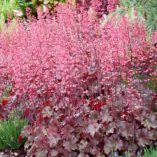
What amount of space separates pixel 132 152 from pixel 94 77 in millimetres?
959

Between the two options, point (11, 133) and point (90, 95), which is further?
point (11, 133)

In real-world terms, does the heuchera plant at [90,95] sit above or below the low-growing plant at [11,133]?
above

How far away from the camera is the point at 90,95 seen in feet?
14.9

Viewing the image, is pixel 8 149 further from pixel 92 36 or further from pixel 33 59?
pixel 92 36

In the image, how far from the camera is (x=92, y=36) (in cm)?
499

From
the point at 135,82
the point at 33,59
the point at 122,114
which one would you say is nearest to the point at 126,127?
the point at 122,114

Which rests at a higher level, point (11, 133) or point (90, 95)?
point (90, 95)

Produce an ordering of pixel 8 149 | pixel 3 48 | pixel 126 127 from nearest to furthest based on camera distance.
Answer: pixel 126 127 → pixel 8 149 → pixel 3 48

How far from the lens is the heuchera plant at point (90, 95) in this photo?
407cm

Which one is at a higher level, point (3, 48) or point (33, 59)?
point (33, 59)

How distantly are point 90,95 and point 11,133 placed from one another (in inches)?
38.6

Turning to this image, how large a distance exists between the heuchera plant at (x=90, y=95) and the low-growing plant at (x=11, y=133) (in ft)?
0.46

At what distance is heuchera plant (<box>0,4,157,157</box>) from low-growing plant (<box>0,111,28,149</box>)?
140mm

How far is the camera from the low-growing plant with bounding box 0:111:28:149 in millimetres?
4742
